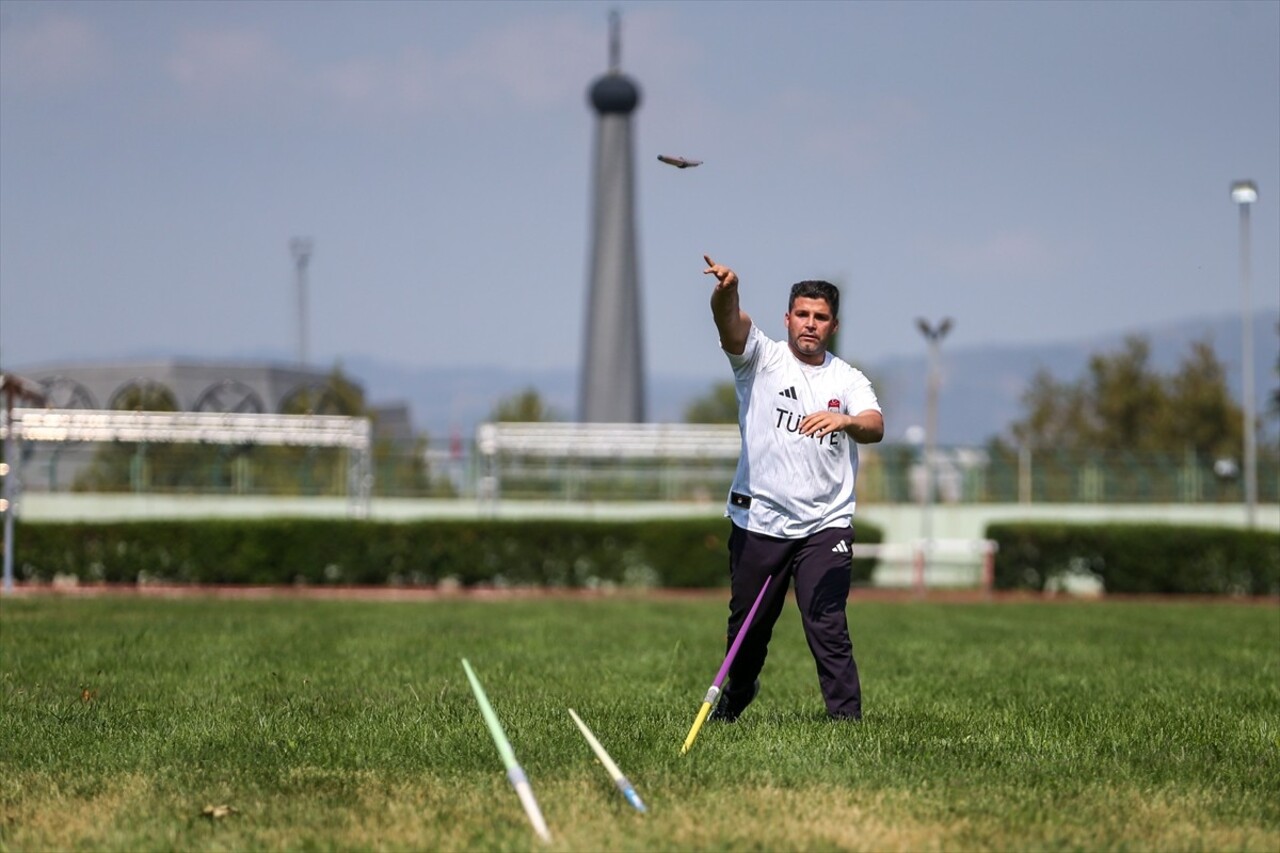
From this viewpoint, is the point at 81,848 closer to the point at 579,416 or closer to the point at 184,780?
the point at 184,780

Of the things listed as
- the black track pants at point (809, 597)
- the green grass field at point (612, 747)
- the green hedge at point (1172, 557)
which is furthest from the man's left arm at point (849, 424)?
the green hedge at point (1172, 557)

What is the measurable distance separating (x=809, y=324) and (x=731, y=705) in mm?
1862

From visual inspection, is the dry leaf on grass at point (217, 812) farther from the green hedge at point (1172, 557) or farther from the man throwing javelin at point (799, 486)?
the green hedge at point (1172, 557)

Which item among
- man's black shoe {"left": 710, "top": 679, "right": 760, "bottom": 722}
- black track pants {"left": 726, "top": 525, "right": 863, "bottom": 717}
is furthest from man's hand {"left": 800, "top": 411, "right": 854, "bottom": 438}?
man's black shoe {"left": 710, "top": 679, "right": 760, "bottom": 722}

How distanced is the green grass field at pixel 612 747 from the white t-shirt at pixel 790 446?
3.17 ft

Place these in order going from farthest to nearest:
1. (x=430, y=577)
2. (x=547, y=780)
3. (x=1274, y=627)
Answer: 1. (x=430, y=577)
2. (x=1274, y=627)
3. (x=547, y=780)

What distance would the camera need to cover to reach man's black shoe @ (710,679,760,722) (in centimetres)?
792

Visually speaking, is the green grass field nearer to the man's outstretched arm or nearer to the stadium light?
the man's outstretched arm

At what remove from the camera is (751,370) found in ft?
25.4

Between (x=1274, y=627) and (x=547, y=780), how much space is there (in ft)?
43.7

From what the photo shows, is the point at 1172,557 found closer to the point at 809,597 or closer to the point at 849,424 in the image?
the point at 809,597

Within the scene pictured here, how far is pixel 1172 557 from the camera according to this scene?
2917 cm

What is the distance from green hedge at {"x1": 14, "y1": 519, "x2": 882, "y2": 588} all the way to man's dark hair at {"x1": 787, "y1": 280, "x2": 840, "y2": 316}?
20.9 meters

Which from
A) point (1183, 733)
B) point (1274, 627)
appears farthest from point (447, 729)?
point (1274, 627)
